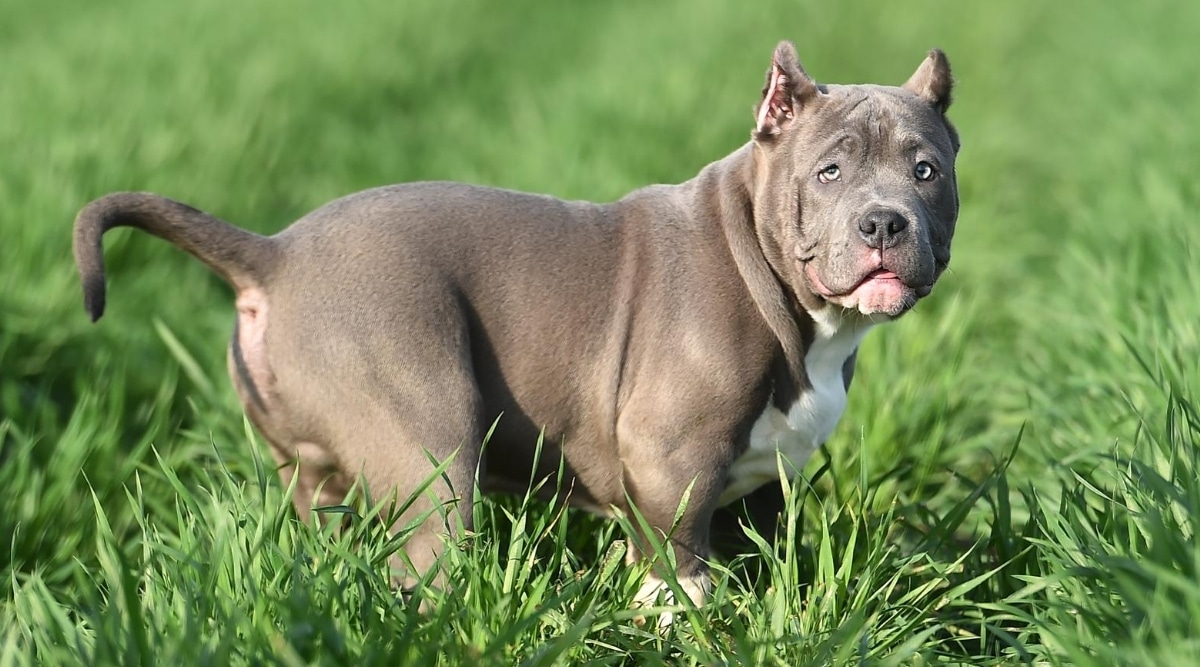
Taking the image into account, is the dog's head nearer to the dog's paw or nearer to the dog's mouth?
the dog's mouth

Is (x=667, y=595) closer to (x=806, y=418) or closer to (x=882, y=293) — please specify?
(x=806, y=418)

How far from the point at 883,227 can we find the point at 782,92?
47cm

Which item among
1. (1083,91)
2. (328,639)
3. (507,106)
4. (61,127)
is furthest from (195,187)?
(1083,91)

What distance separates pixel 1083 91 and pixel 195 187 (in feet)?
21.4

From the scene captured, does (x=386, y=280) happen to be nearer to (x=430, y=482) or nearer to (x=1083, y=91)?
(x=430, y=482)

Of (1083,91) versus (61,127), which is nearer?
(61,127)

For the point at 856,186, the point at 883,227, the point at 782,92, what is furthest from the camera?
the point at 782,92

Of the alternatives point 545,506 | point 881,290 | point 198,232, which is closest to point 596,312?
point 545,506

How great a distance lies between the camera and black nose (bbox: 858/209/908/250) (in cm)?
296

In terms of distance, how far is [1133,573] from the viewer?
2707mm

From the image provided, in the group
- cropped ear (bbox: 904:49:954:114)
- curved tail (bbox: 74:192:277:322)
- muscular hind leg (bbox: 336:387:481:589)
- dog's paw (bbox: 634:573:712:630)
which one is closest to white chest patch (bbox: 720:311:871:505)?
dog's paw (bbox: 634:573:712:630)

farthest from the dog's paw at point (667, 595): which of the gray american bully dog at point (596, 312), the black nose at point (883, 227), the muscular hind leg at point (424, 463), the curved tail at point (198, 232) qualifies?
the curved tail at point (198, 232)

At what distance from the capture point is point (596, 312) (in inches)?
128

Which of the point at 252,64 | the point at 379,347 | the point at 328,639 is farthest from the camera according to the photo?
the point at 252,64
